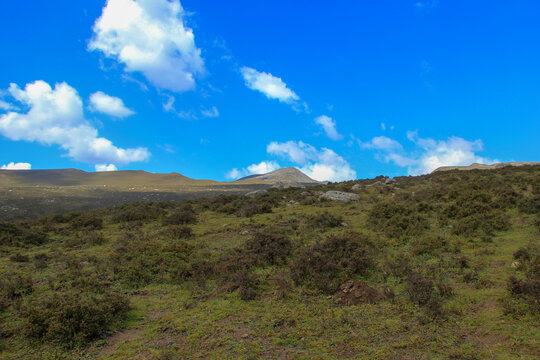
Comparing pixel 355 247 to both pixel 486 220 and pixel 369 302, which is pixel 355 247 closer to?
pixel 369 302

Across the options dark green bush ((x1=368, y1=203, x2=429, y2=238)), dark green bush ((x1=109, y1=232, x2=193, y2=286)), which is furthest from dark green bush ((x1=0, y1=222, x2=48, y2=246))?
dark green bush ((x1=368, y1=203, x2=429, y2=238))

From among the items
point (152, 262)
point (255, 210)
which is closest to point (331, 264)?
point (152, 262)

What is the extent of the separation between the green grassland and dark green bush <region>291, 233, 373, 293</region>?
47 mm

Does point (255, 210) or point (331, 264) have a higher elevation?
point (255, 210)

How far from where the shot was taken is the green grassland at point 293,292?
6.59 metres

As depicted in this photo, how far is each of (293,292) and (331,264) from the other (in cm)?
188

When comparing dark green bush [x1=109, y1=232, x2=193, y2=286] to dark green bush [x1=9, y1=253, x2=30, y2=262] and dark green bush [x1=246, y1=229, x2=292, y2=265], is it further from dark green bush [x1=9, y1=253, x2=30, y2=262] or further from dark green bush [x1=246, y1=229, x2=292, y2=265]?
dark green bush [x1=9, y1=253, x2=30, y2=262]

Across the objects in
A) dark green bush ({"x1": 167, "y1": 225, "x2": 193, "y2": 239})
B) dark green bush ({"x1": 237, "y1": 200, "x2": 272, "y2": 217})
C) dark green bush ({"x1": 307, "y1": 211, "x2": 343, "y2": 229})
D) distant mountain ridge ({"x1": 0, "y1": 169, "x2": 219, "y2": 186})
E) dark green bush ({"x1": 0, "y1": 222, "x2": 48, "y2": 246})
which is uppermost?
distant mountain ridge ({"x1": 0, "y1": 169, "x2": 219, "y2": 186})

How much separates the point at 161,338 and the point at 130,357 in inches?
35.1

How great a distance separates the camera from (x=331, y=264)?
10.4 metres

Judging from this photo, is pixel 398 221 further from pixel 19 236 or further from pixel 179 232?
pixel 19 236

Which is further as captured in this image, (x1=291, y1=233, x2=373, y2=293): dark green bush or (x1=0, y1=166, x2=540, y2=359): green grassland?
(x1=291, y1=233, x2=373, y2=293): dark green bush

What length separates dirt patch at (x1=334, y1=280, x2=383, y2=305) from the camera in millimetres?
8539

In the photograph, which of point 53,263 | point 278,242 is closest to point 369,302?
point 278,242
